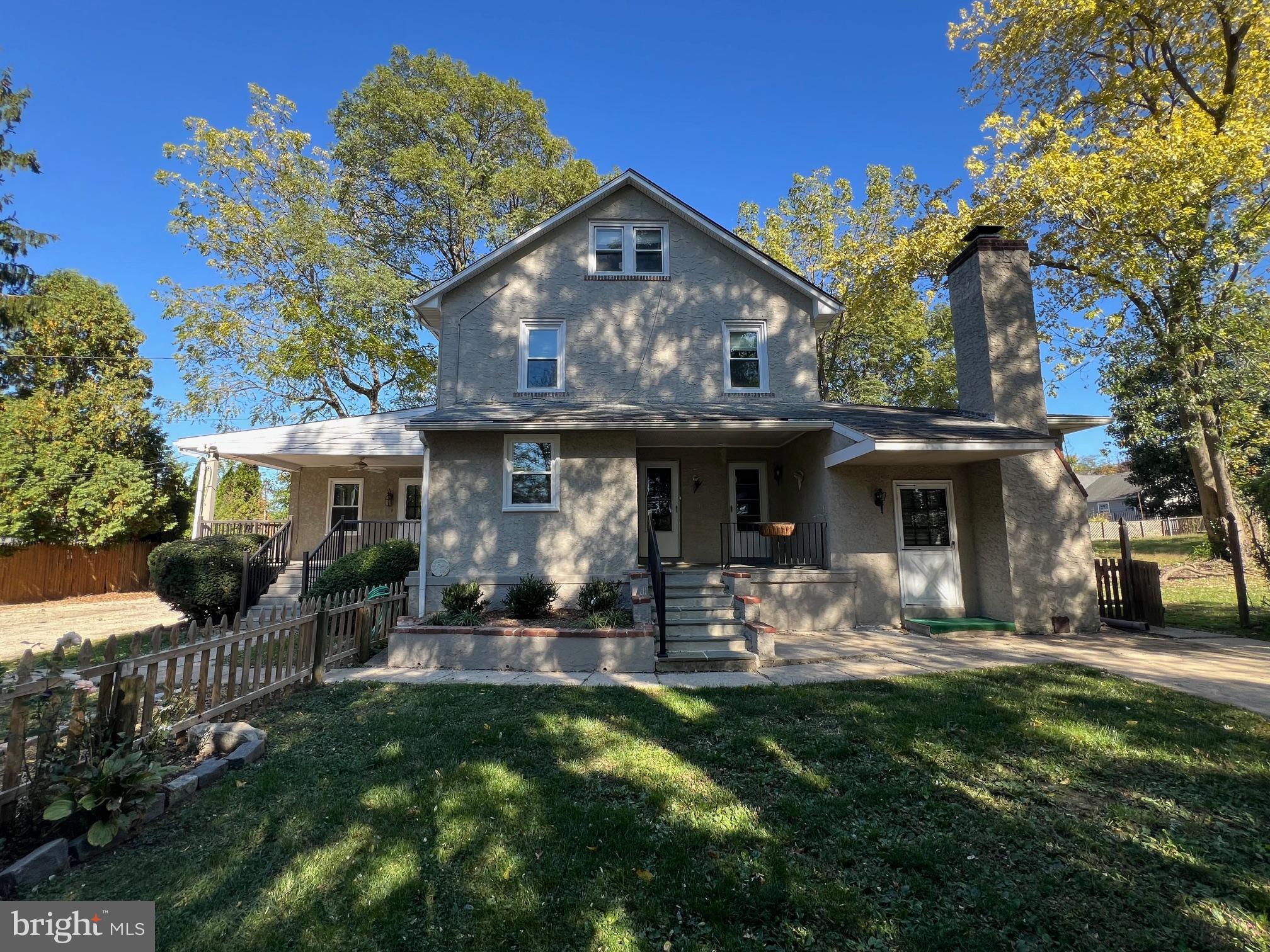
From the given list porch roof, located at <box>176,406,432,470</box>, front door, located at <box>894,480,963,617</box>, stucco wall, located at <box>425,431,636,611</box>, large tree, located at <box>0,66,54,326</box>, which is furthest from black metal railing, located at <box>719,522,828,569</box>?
large tree, located at <box>0,66,54,326</box>

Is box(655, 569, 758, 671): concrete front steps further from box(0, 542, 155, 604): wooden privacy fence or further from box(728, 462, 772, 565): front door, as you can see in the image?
box(0, 542, 155, 604): wooden privacy fence

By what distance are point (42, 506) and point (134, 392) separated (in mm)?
4391

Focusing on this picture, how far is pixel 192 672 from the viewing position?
16.6 ft

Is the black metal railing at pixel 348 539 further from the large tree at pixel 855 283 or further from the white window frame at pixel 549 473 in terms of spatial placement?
the large tree at pixel 855 283

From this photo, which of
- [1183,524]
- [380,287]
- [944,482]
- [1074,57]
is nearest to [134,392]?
[380,287]

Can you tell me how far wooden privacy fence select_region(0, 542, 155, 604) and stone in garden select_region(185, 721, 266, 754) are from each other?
57.4 feet

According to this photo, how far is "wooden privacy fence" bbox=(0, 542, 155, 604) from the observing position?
50.2 ft

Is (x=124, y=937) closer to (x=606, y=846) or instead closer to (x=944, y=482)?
(x=606, y=846)

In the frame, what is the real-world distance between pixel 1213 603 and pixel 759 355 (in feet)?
38.5

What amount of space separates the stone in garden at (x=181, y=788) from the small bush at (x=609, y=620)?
4.71 meters

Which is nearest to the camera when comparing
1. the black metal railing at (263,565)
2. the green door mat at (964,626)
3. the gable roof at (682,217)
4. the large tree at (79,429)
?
the green door mat at (964,626)

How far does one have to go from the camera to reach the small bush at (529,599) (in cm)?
837

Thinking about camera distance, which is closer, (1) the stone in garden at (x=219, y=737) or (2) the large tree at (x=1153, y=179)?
(1) the stone in garden at (x=219, y=737)

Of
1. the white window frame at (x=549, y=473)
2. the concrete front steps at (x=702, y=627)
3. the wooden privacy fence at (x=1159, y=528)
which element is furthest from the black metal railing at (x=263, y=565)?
the wooden privacy fence at (x=1159, y=528)
